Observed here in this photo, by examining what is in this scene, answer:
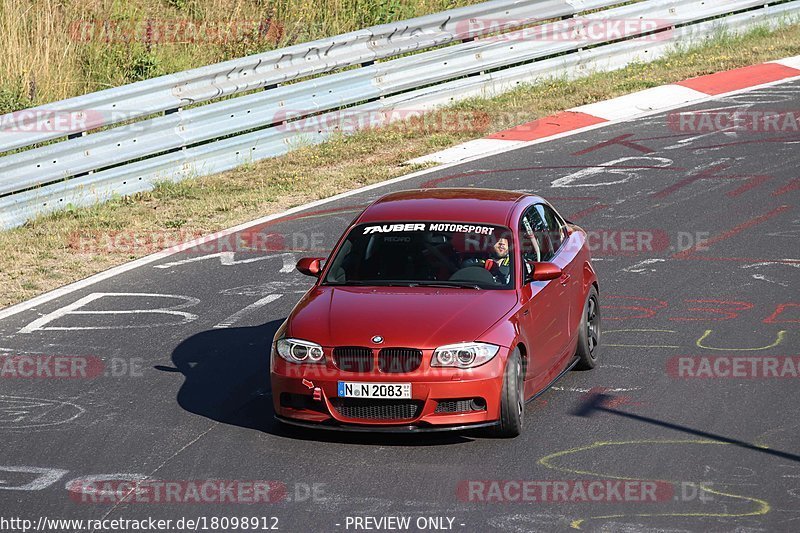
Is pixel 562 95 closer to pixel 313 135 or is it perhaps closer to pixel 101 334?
pixel 313 135

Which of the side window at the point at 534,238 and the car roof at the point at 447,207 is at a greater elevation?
the car roof at the point at 447,207

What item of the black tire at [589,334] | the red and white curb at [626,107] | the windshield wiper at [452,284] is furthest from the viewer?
the red and white curb at [626,107]

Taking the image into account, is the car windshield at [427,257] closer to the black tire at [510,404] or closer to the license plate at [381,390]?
the black tire at [510,404]

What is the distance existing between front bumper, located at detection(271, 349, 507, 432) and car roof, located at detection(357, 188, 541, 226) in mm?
1583

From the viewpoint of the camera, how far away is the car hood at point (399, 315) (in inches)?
334

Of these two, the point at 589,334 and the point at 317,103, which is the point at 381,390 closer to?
the point at 589,334

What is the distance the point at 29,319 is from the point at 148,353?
5.85ft

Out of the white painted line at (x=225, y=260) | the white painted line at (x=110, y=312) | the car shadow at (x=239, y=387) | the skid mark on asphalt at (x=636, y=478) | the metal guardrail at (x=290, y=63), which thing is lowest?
the skid mark on asphalt at (x=636, y=478)

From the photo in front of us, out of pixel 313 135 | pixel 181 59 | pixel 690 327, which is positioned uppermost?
pixel 181 59

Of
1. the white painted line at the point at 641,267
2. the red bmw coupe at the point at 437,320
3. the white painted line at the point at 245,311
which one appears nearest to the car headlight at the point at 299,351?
the red bmw coupe at the point at 437,320

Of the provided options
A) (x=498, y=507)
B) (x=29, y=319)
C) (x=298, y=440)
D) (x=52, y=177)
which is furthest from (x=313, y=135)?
(x=498, y=507)

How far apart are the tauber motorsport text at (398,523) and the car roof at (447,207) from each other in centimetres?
305

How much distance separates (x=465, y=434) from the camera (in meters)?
8.77

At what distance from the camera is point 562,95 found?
19.9m
